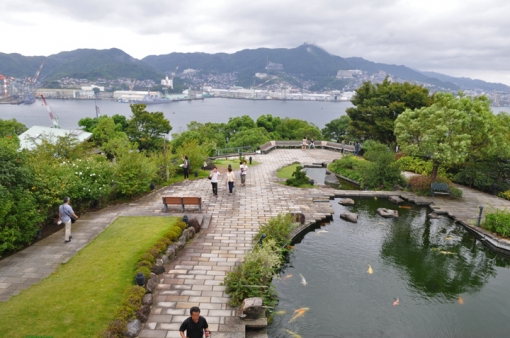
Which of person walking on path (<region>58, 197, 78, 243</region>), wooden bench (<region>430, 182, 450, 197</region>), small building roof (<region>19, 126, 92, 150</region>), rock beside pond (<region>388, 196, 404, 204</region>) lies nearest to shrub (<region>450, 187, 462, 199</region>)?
wooden bench (<region>430, 182, 450, 197</region>)

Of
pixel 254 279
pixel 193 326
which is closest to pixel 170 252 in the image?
pixel 254 279

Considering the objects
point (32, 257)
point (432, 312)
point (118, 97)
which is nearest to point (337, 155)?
point (432, 312)

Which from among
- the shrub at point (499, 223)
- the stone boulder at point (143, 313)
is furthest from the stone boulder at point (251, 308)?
the shrub at point (499, 223)

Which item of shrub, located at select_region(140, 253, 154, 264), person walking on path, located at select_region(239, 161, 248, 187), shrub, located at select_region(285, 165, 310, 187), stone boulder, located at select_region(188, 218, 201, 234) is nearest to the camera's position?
shrub, located at select_region(140, 253, 154, 264)

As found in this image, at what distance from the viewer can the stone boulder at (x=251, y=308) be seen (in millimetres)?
8109

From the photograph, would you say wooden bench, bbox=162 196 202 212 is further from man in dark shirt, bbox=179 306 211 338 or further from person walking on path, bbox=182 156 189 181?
man in dark shirt, bbox=179 306 211 338

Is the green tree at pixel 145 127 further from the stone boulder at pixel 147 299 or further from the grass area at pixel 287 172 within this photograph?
the stone boulder at pixel 147 299

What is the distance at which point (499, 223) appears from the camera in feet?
46.2

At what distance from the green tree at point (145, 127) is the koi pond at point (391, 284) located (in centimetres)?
3113

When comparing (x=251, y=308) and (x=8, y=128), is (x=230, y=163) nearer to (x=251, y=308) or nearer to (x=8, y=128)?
(x=251, y=308)

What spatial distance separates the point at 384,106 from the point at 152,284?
27004mm

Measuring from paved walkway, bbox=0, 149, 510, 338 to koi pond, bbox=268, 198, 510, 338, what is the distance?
1698 mm

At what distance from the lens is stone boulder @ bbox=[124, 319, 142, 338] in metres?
7.36

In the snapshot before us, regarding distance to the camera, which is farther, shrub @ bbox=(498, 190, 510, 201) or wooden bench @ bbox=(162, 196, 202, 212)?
shrub @ bbox=(498, 190, 510, 201)
